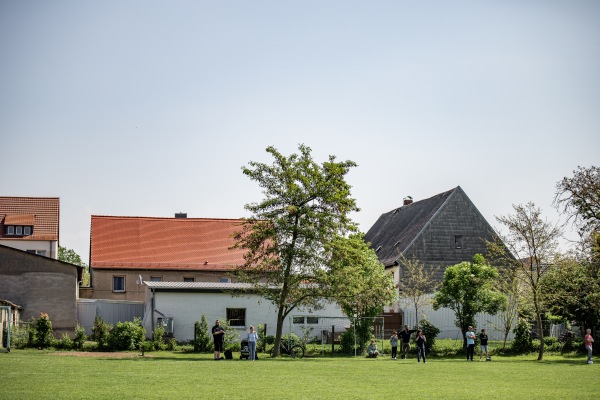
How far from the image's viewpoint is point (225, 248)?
64.1m

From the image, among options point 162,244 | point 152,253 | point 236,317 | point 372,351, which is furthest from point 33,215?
point 372,351

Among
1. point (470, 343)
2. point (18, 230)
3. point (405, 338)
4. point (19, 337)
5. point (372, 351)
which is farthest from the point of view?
point (18, 230)

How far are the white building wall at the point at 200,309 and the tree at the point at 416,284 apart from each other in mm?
8654

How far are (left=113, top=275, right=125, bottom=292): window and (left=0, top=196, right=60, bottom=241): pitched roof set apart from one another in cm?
1157

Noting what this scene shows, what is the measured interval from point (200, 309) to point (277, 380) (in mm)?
23880

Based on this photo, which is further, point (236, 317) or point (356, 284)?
point (236, 317)

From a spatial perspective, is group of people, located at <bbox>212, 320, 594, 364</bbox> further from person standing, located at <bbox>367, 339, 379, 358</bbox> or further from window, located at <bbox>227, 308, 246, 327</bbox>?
window, located at <bbox>227, 308, 246, 327</bbox>

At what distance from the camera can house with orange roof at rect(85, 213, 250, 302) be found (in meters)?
59.6

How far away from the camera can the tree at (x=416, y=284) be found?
52.8 meters

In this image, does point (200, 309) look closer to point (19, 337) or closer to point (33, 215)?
point (19, 337)

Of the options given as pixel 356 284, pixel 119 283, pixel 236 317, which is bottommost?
pixel 236 317

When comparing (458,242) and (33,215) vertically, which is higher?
(33,215)

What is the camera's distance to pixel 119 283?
2359 inches

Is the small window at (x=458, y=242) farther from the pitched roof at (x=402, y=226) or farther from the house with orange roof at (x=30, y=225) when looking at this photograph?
the house with orange roof at (x=30, y=225)
